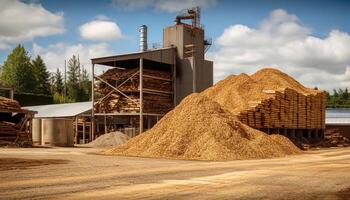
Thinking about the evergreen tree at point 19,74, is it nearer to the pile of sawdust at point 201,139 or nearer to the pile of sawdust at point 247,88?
the pile of sawdust at point 247,88

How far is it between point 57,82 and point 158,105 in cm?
6149

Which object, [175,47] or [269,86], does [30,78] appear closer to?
[175,47]

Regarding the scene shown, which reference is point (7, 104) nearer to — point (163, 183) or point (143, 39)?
point (143, 39)

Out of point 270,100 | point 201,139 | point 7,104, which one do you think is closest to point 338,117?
point 270,100

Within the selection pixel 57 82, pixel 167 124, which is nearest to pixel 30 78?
pixel 57 82

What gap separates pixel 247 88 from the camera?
3759cm

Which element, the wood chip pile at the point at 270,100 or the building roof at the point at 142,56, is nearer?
the wood chip pile at the point at 270,100

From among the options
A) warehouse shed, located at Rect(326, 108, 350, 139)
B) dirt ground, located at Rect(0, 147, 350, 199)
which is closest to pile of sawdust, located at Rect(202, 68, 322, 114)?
warehouse shed, located at Rect(326, 108, 350, 139)

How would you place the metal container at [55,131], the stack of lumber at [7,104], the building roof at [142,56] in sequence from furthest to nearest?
the building roof at [142,56] < the metal container at [55,131] < the stack of lumber at [7,104]

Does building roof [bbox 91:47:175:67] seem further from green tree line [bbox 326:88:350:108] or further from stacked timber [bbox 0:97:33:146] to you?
green tree line [bbox 326:88:350:108]

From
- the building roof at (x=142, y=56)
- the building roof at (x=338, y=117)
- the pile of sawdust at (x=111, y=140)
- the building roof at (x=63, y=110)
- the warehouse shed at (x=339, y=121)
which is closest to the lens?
the pile of sawdust at (x=111, y=140)

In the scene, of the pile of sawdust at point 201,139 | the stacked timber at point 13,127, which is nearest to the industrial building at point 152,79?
the stacked timber at point 13,127

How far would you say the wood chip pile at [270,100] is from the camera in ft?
110

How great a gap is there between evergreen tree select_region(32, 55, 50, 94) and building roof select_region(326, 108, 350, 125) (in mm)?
51435
